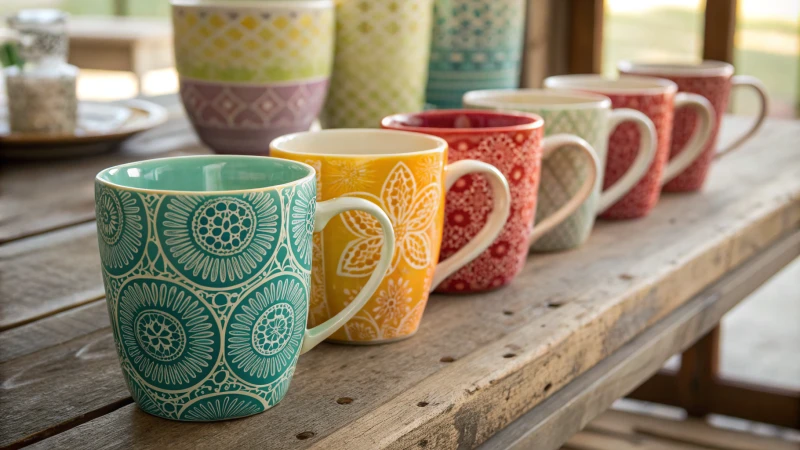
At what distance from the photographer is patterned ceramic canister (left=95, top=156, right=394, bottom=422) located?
0.37 meters

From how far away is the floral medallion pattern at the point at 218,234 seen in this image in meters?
0.36

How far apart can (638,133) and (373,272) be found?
37 centimetres

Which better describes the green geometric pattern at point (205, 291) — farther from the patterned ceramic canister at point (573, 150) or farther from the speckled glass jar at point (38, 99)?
the speckled glass jar at point (38, 99)

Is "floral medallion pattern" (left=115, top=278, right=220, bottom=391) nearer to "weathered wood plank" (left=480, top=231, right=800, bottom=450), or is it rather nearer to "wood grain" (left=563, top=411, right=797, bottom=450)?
"weathered wood plank" (left=480, top=231, right=800, bottom=450)

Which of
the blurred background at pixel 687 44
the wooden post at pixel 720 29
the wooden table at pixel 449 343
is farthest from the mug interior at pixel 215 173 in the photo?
the blurred background at pixel 687 44

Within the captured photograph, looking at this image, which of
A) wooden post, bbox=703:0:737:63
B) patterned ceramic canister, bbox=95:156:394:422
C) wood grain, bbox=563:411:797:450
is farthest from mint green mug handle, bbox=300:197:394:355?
wood grain, bbox=563:411:797:450

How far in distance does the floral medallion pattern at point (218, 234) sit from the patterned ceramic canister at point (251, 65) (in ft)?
1.22

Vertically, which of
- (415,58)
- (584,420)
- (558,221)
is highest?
(415,58)

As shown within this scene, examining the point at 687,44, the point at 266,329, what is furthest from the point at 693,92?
the point at 687,44

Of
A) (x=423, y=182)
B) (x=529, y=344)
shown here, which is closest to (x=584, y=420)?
(x=529, y=344)

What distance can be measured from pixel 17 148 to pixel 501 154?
58 centimetres

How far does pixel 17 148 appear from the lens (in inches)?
35.7

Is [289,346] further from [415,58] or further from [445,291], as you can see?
[415,58]

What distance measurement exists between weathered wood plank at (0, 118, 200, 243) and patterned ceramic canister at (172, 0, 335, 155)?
14 cm
